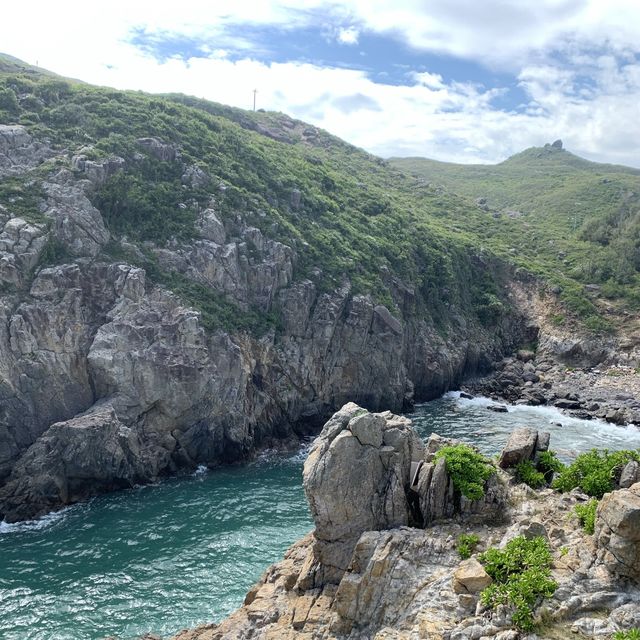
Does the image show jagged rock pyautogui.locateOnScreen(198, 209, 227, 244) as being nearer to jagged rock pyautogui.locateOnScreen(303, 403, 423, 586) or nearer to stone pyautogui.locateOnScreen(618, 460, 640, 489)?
jagged rock pyautogui.locateOnScreen(303, 403, 423, 586)

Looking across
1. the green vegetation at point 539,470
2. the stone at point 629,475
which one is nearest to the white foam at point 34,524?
the green vegetation at point 539,470

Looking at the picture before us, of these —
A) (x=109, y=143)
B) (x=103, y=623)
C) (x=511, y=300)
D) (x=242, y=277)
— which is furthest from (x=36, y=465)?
(x=511, y=300)

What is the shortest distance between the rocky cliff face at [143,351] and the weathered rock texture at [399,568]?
23.5 meters

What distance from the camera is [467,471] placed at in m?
24.1

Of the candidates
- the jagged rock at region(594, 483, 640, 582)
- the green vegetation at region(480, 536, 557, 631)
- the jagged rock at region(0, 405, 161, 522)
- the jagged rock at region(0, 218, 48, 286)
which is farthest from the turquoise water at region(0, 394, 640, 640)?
the jagged rock at region(594, 483, 640, 582)

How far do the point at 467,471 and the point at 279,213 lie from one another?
56.9m

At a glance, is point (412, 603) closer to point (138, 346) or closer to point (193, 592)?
point (193, 592)

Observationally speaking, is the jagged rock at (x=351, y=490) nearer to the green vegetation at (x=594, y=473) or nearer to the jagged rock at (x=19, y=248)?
the green vegetation at (x=594, y=473)

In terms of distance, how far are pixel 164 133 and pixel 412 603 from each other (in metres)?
67.6

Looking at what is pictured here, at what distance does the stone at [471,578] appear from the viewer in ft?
63.7

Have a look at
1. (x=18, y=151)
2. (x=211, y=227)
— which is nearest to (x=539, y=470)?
(x=211, y=227)

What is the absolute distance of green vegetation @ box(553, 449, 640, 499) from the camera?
79.0 ft

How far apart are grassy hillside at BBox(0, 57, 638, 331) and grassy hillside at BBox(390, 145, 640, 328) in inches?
20.0

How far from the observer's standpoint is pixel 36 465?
143 feet
